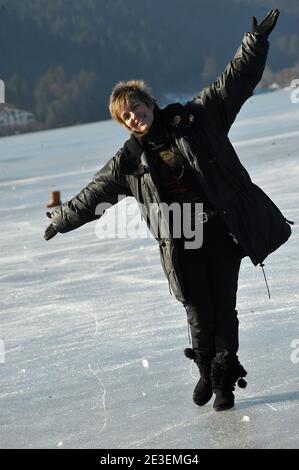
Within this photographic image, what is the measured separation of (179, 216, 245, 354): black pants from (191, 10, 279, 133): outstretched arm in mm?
378

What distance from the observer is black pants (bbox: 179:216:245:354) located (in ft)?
12.3

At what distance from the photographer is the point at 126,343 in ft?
16.4

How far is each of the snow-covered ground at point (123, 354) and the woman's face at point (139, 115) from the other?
1.07m

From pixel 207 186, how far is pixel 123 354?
4.72 ft

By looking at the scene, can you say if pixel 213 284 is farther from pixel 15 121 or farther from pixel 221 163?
pixel 15 121

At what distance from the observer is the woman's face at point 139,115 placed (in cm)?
365

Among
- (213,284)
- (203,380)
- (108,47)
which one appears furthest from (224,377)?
(108,47)

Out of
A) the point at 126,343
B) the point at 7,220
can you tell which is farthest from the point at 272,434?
the point at 7,220

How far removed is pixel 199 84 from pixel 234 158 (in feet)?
407

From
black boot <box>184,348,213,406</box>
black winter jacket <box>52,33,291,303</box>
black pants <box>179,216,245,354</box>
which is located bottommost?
black boot <box>184,348,213,406</box>

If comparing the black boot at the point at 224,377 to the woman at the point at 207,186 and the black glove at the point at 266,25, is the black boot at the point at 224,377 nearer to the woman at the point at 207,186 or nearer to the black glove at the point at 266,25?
the woman at the point at 207,186

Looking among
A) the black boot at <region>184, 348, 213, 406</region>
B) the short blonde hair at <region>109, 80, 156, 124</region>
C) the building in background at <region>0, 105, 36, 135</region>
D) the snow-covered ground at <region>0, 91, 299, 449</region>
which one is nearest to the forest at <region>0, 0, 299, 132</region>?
the building in background at <region>0, 105, 36, 135</region>

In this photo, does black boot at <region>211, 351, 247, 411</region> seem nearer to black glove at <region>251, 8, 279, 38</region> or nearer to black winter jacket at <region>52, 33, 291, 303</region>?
black winter jacket at <region>52, 33, 291, 303</region>

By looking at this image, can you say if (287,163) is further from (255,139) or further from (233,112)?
(233,112)
